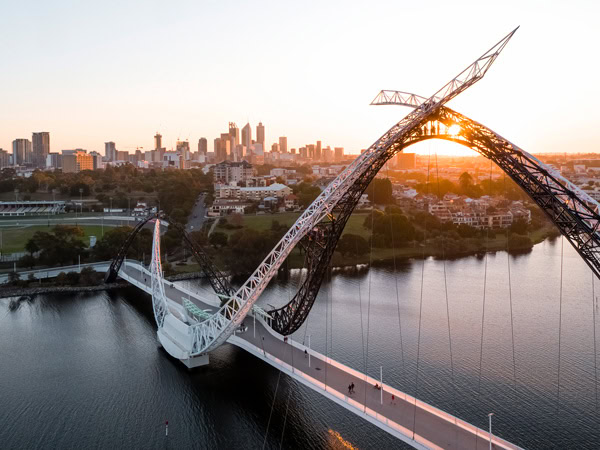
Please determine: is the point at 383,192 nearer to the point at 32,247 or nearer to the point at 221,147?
the point at 32,247

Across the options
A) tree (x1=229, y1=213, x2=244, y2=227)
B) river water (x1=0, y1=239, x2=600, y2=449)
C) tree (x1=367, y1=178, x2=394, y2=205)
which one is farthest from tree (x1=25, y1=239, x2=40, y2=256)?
tree (x1=367, y1=178, x2=394, y2=205)

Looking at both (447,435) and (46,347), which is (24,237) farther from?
(447,435)

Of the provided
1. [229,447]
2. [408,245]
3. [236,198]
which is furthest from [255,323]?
[236,198]

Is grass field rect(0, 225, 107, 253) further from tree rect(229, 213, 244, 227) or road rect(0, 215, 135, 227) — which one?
tree rect(229, 213, 244, 227)

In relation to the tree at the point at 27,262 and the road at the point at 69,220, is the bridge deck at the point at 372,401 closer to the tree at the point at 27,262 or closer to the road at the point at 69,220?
the tree at the point at 27,262

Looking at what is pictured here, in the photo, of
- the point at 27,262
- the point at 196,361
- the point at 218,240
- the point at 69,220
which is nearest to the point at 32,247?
the point at 27,262
